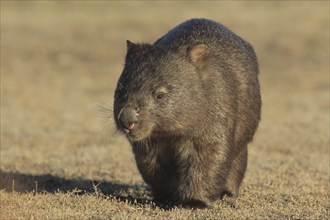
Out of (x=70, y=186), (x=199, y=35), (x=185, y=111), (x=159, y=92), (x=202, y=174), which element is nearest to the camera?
(x=159, y=92)

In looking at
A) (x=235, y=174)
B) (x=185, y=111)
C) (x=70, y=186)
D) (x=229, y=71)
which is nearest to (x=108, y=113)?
(x=70, y=186)

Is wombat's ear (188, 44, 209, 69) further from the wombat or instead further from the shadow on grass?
the shadow on grass

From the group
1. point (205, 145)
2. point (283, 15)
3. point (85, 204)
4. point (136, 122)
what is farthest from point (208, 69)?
point (283, 15)

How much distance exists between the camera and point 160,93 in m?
7.26

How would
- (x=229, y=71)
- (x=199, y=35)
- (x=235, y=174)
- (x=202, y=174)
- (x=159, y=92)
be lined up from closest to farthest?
(x=159, y=92) < (x=202, y=174) < (x=229, y=71) < (x=199, y=35) < (x=235, y=174)

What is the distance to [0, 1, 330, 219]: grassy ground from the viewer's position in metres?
8.28

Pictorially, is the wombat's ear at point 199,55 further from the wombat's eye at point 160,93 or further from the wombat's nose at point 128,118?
the wombat's nose at point 128,118

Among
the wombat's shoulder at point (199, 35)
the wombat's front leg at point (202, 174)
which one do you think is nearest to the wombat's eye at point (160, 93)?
the wombat's front leg at point (202, 174)

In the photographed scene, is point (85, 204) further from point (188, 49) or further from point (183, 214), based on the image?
point (188, 49)

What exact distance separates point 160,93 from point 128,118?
1.66ft

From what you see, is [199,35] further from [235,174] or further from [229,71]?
[235,174]

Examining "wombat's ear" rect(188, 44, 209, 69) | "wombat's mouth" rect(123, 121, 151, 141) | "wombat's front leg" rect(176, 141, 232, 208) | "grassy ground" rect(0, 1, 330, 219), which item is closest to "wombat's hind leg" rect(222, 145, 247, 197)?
"grassy ground" rect(0, 1, 330, 219)

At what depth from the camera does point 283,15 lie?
119 feet

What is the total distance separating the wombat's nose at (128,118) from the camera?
6.94 meters
